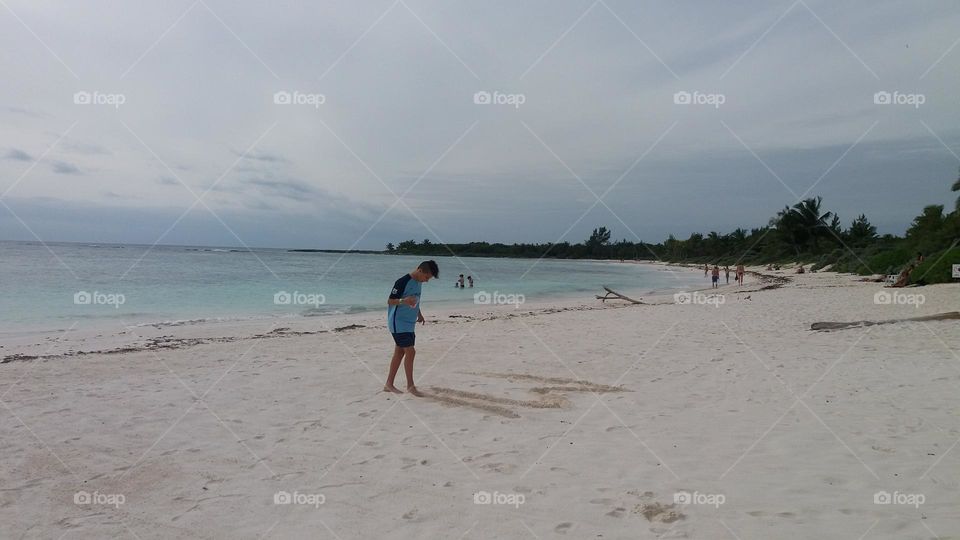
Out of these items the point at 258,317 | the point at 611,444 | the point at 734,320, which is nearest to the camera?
the point at 611,444

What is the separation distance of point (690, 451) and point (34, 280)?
116ft

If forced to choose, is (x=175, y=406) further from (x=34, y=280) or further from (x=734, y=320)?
(x=34, y=280)

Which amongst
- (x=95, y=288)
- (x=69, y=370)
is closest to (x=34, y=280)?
(x=95, y=288)

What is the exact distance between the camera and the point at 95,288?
2811cm

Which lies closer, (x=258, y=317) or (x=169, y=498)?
(x=169, y=498)

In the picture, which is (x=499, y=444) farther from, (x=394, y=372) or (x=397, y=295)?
(x=397, y=295)
